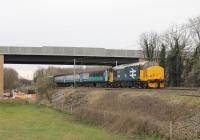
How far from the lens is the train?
176 ft

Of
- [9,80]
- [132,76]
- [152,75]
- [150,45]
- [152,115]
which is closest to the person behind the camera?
[152,115]

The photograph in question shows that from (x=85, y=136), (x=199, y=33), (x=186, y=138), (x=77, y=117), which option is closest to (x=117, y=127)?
(x=85, y=136)

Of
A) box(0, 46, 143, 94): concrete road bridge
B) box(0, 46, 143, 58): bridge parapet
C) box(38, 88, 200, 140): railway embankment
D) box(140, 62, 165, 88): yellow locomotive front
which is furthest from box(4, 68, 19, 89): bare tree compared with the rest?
box(38, 88, 200, 140): railway embankment

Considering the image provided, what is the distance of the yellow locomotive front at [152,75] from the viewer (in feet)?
176

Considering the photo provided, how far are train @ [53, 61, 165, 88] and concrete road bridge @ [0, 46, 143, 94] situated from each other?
15.1 metres

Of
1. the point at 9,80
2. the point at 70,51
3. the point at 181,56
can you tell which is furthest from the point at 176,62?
the point at 9,80

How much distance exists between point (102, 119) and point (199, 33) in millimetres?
46644

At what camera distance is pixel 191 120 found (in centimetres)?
2730

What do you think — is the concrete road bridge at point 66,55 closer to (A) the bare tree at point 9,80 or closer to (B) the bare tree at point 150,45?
(B) the bare tree at point 150,45

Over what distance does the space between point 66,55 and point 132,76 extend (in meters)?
46.2

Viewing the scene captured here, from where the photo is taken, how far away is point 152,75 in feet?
176

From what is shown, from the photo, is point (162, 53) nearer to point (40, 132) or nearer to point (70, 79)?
point (70, 79)

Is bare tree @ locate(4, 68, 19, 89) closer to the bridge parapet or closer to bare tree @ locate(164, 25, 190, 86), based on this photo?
the bridge parapet

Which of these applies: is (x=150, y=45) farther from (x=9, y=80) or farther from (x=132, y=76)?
(x=9, y=80)
